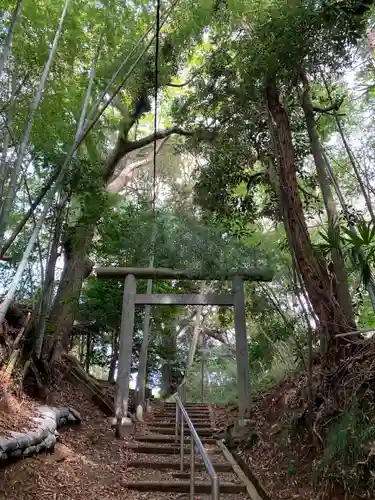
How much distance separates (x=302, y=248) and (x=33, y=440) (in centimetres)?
277

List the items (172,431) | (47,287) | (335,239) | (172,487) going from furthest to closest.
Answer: (172,431) → (47,287) → (172,487) → (335,239)

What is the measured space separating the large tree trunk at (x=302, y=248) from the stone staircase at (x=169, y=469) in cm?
148

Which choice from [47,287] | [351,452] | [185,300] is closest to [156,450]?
[185,300]

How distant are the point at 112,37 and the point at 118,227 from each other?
8.79 feet

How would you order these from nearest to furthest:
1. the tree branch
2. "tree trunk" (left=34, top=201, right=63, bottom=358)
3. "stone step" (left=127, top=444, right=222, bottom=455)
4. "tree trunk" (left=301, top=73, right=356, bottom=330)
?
"tree trunk" (left=301, top=73, right=356, bottom=330)
"tree trunk" (left=34, top=201, right=63, bottom=358)
the tree branch
"stone step" (left=127, top=444, right=222, bottom=455)

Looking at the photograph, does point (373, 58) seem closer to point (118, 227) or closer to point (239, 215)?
point (239, 215)

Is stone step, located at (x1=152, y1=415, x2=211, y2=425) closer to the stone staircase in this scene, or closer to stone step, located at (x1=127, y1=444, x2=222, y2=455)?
the stone staircase

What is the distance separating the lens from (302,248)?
387 cm

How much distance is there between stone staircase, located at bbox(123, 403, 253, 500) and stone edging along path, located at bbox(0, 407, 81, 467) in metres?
0.78

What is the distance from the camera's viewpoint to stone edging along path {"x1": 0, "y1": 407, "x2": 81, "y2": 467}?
9.28ft

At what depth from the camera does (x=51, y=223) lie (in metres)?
4.89

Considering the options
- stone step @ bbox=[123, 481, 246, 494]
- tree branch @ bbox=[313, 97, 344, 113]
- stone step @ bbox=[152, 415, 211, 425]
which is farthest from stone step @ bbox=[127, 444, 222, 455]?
tree branch @ bbox=[313, 97, 344, 113]

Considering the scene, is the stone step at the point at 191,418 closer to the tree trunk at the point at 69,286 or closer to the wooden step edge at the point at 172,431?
the wooden step edge at the point at 172,431

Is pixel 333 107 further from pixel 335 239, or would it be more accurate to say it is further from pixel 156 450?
pixel 156 450
